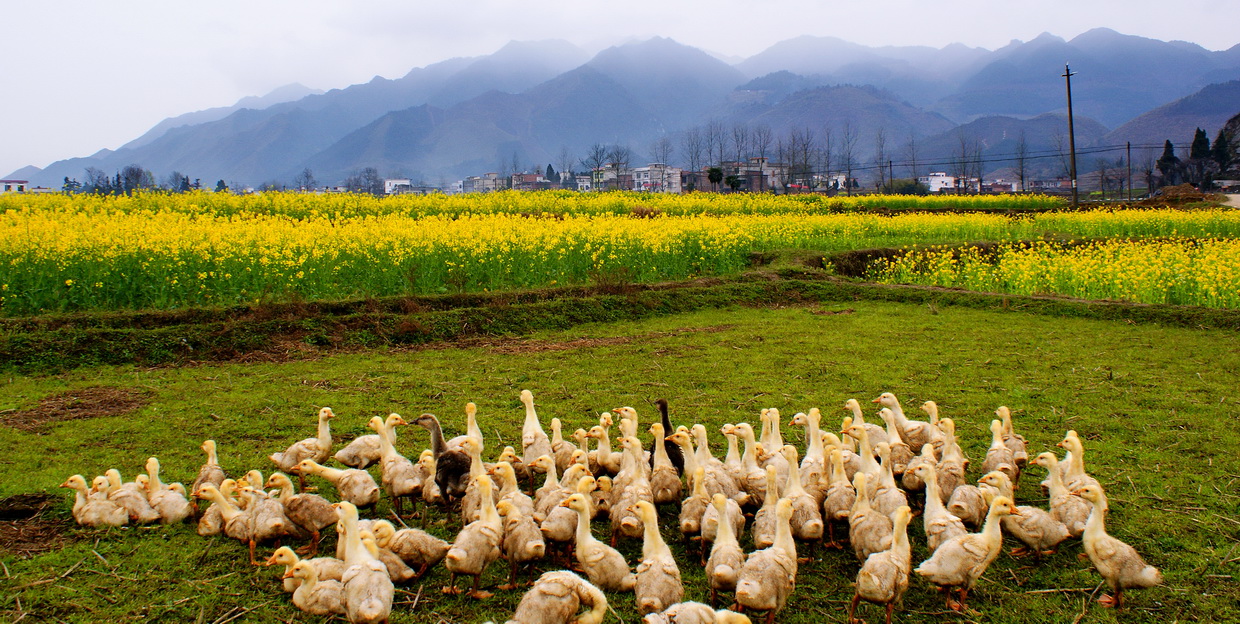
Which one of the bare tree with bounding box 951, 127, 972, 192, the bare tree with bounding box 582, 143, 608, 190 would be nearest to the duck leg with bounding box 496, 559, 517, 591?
the bare tree with bounding box 582, 143, 608, 190

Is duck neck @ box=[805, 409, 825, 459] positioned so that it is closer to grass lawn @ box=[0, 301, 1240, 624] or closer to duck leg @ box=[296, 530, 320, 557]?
grass lawn @ box=[0, 301, 1240, 624]

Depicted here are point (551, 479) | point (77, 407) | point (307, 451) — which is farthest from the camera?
point (77, 407)

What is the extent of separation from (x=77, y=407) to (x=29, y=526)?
3383 mm

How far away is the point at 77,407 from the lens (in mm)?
8172

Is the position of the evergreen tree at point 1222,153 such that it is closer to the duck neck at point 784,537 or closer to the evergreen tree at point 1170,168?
the evergreen tree at point 1170,168

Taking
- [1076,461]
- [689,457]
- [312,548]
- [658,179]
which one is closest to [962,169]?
[658,179]

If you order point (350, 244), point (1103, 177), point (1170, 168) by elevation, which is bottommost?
point (350, 244)

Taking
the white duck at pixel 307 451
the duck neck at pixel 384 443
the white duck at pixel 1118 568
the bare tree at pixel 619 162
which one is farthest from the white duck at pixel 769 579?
the bare tree at pixel 619 162

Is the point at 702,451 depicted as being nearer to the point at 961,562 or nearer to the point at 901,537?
the point at 901,537

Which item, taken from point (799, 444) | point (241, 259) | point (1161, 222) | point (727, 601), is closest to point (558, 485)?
point (727, 601)

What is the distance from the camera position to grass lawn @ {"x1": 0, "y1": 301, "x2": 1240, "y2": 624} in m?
4.43

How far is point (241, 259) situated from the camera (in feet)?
42.2

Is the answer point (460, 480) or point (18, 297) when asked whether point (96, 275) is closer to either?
point (18, 297)

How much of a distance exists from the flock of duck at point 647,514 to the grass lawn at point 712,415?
0.19 meters
